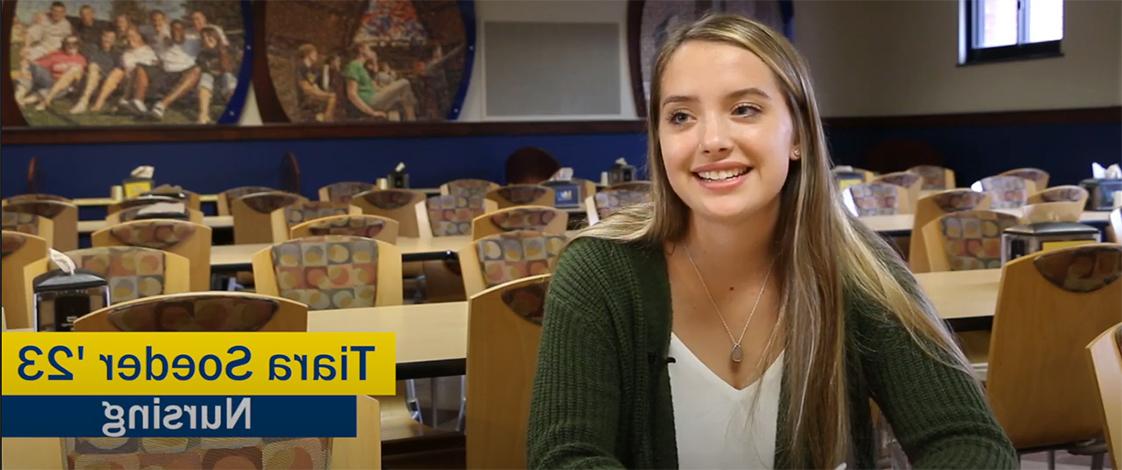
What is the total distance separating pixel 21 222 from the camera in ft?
18.7

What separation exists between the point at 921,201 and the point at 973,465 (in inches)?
156

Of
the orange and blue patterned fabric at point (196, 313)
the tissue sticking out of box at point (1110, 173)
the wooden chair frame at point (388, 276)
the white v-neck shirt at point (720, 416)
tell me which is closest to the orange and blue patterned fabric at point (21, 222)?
the wooden chair frame at point (388, 276)

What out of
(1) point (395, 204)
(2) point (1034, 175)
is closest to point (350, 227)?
(1) point (395, 204)

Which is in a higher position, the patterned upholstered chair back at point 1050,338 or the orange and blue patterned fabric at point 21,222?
the orange and blue patterned fabric at point 21,222

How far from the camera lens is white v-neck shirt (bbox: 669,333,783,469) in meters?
1.67

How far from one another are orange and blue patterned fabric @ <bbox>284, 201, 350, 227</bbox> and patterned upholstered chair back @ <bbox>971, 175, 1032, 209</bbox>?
3.50 metres

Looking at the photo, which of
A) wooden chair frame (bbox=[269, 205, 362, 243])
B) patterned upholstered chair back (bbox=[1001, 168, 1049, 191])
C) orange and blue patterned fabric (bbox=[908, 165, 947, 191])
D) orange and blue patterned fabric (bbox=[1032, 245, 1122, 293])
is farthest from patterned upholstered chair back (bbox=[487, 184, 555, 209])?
orange and blue patterned fabric (bbox=[1032, 245, 1122, 293])

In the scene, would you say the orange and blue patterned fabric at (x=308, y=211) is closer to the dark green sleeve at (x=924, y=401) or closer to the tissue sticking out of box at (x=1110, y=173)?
the tissue sticking out of box at (x=1110, y=173)

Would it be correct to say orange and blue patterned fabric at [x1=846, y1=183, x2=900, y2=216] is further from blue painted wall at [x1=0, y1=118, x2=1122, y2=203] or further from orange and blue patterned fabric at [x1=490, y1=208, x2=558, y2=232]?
blue painted wall at [x1=0, y1=118, x2=1122, y2=203]

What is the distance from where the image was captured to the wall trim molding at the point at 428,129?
34.8ft

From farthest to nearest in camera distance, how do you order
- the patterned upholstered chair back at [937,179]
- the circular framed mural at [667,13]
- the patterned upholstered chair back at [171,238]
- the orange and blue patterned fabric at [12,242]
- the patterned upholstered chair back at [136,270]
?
1. the circular framed mural at [667,13]
2. the patterned upholstered chair back at [937,179]
3. the patterned upholstered chair back at [171,238]
4. the orange and blue patterned fabric at [12,242]
5. the patterned upholstered chair back at [136,270]

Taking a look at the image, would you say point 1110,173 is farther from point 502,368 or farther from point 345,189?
point 502,368

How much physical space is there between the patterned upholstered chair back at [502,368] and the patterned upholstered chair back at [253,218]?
4110 millimetres

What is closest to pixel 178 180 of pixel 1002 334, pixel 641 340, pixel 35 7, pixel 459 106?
pixel 35 7
